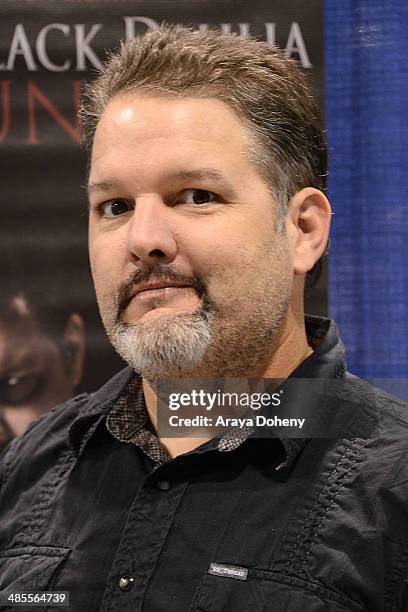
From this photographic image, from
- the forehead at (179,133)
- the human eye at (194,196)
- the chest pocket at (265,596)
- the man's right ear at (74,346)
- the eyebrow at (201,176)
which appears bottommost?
the chest pocket at (265,596)

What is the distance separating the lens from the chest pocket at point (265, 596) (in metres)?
0.90

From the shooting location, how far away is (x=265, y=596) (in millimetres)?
921

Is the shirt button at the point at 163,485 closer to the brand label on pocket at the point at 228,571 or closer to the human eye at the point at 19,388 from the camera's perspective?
the brand label on pocket at the point at 228,571

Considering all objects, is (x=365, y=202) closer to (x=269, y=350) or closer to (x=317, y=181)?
(x=317, y=181)

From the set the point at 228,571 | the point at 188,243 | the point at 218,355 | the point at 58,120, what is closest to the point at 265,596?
the point at 228,571

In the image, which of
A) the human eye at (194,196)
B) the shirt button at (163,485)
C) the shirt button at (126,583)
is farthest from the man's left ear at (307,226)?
the shirt button at (126,583)

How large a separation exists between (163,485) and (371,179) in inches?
19.6

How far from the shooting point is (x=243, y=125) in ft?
3.34

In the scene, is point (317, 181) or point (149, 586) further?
point (317, 181)

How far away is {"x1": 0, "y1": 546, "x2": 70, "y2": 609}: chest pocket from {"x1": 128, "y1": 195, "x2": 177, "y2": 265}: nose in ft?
1.24

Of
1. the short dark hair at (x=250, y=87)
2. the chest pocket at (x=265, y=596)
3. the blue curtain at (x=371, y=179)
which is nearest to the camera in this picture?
the chest pocket at (x=265, y=596)

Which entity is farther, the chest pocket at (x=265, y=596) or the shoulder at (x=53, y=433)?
the shoulder at (x=53, y=433)

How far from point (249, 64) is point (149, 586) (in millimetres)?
621

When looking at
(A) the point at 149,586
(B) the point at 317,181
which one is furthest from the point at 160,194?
(A) the point at 149,586
